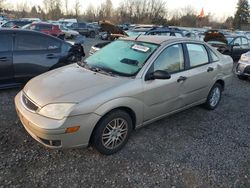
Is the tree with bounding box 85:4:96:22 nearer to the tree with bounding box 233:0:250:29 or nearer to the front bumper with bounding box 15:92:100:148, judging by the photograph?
the tree with bounding box 233:0:250:29

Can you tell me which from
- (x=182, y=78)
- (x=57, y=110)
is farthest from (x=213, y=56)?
(x=57, y=110)

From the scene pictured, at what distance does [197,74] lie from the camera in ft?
15.4

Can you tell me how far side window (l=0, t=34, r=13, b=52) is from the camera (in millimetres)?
5643

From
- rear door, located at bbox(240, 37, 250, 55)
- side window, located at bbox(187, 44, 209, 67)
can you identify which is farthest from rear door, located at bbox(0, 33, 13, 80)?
rear door, located at bbox(240, 37, 250, 55)

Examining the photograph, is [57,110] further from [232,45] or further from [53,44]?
[232,45]

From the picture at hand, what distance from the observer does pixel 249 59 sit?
8125 millimetres

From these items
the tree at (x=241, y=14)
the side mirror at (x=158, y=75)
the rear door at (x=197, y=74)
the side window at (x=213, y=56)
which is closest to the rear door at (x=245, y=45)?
the side window at (x=213, y=56)

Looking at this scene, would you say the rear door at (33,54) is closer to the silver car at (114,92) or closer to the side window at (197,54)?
the silver car at (114,92)

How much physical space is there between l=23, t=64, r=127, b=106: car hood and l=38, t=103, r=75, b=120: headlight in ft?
0.18

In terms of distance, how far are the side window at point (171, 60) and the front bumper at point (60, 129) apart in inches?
54.4

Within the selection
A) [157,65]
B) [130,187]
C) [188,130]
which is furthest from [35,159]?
[188,130]

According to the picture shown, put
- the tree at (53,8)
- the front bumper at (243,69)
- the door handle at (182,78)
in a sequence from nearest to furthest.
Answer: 1. the door handle at (182,78)
2. the front bumper at (243,69)
3. the tree at (53,8)

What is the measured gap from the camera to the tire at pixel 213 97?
539cm

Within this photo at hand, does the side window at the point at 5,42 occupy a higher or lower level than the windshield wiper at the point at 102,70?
higher
